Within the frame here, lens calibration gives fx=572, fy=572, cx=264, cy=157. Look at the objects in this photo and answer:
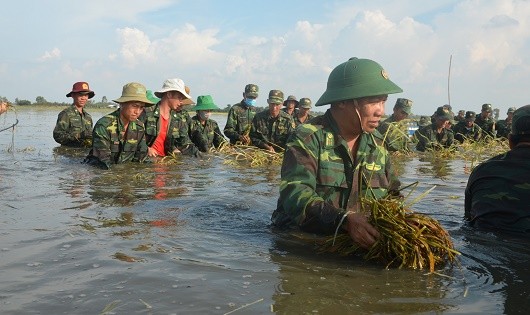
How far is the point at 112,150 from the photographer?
9023 mm

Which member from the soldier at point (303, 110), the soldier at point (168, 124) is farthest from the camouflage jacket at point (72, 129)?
the soldier at point (303, 110)

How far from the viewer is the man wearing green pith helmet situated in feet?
12.3

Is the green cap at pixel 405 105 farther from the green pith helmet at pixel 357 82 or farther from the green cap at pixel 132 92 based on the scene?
the green pith helmet at pixel 357 82

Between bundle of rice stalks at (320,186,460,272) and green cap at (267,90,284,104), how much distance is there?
363 inches

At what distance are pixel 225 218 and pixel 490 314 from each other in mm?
2867

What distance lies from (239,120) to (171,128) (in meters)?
3.44

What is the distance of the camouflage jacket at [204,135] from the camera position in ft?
39.9

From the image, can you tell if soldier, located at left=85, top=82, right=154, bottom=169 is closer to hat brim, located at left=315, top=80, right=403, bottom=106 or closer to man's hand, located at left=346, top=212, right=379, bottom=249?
hat brim, located at left=315, top=80, right=403, bottom=106

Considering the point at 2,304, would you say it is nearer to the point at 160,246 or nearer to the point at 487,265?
the point at 160,246

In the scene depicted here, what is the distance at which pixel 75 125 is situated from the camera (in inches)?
478

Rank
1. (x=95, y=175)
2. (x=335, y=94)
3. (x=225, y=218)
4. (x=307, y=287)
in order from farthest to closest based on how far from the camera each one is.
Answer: (x=95, y=175) < (x=225, y=218) < (x=335, y=94) < (x=307, y=287)

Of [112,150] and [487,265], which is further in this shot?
[112,150]

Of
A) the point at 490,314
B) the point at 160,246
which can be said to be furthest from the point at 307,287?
the point at 160,246

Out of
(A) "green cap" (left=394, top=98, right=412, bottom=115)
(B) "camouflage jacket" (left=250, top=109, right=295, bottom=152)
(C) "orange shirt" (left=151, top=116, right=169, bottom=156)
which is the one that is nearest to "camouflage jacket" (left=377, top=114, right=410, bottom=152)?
(A) "green cap" (left=394, top=98, right=412, bottom=115)
